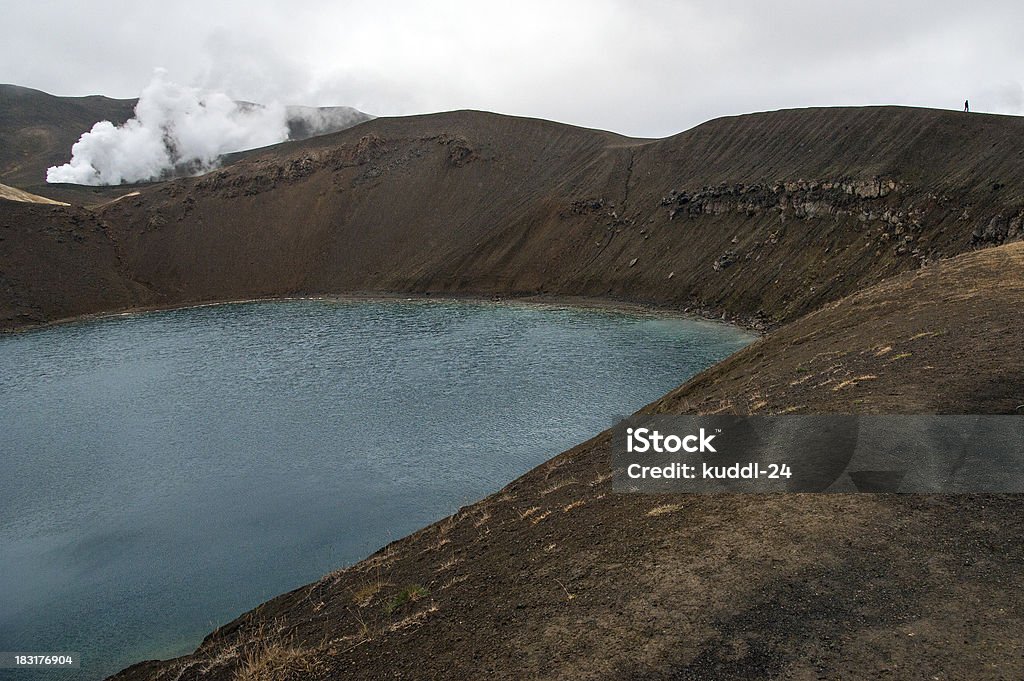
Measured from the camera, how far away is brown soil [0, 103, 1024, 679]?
765 cm

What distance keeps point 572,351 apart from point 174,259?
Answer: 71.8 metres

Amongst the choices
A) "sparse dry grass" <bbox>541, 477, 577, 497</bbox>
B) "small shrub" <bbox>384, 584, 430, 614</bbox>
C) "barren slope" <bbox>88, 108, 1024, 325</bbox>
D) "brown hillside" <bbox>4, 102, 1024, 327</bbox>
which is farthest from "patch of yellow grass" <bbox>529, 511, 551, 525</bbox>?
"brown hillside" <bbox>4, 102, 1024, 327</bbox>

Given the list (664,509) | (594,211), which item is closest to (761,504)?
(664,509)

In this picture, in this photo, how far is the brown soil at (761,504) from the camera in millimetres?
7652

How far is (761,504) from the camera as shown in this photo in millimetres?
10570

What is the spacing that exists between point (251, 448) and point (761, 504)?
82.3ft

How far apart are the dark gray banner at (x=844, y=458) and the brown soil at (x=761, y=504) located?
52 cm

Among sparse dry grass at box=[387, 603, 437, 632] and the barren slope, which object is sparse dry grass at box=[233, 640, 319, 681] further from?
the barren slope

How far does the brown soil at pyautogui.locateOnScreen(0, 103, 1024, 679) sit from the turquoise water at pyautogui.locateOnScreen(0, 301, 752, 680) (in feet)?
16.2

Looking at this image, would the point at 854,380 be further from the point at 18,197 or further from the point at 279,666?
the point at 18,197

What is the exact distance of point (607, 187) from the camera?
8400 cm

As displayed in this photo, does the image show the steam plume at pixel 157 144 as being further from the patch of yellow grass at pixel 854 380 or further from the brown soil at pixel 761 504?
the patch of yellow grass at pixel 854 380

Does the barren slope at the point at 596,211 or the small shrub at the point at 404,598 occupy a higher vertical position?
the barren slope at the point at 596,211

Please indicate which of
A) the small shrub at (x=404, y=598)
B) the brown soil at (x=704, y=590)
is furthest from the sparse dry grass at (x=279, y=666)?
the small shrub at (x=404, y=598)
